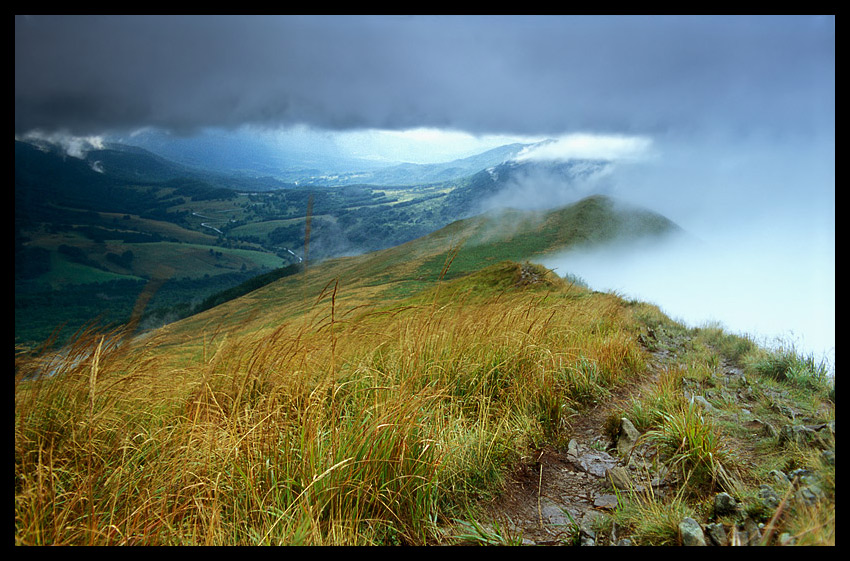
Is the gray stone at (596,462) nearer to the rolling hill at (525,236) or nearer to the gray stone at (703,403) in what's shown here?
the gray stone at (703,403)

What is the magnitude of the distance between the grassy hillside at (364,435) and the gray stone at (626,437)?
0.40 feet

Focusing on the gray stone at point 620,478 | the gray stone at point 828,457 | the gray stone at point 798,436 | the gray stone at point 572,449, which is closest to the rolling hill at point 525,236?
the gray stone at point 572,449

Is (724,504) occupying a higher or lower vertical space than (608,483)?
higher

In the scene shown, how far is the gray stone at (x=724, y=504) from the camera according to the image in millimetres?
1902

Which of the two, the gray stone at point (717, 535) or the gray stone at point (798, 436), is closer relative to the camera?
the gray stone at point (717, 535)

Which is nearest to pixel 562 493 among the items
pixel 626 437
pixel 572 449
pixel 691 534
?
pixel 572 449

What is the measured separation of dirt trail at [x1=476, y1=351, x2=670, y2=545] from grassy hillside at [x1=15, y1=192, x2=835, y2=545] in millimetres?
57

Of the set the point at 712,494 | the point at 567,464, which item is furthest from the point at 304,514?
the point at 712,494

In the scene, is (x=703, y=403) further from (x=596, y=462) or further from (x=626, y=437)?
(x=596, y=462)

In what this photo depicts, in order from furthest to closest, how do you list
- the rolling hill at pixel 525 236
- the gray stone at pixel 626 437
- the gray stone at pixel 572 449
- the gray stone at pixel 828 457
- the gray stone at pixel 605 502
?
the rolling hill at pixel 525 236 < the gray stone at pixel 572 449 < the gray stone at pixel 626 437 < the gray stone at pixel 605 502 < the gray stone at pixel 828 457

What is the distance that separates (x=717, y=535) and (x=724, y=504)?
0.95 feet

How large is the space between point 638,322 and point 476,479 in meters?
5.41

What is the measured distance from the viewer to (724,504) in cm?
192
